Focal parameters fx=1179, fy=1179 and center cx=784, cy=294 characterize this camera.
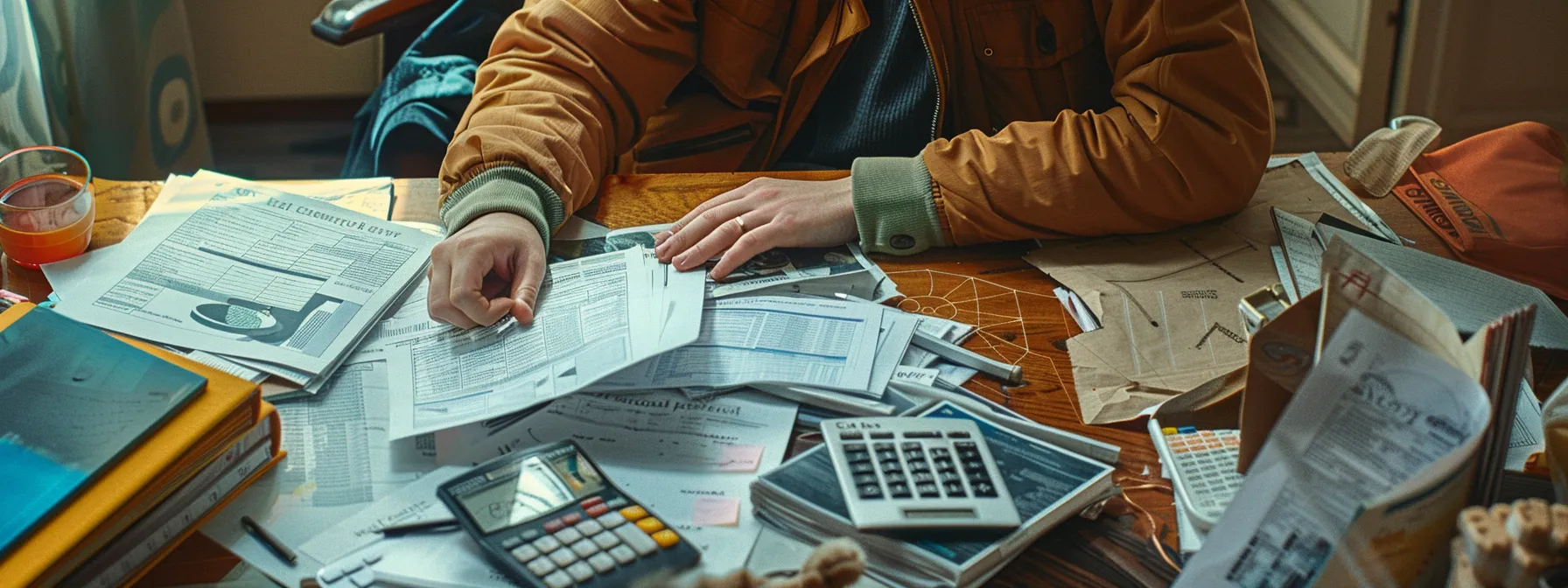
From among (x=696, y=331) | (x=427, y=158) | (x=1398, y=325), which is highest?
(x=1398, y=325)

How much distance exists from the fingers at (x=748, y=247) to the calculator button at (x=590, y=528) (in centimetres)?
33

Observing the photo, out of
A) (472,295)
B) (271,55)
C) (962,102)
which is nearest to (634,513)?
(472,295)

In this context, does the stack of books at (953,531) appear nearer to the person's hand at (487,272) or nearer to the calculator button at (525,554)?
the calculator button at (525,554)

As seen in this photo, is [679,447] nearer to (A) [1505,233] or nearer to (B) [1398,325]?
(B) [1398,325]

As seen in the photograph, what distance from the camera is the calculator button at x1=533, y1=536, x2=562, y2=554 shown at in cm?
67

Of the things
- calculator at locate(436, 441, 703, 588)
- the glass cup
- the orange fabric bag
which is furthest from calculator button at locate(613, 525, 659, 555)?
the orange fabric bag

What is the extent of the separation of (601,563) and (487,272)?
40 cm

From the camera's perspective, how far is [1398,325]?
556 millimetres

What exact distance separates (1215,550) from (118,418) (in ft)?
2.14

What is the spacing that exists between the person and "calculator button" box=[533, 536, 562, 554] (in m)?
0.28

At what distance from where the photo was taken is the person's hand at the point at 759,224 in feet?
3.27

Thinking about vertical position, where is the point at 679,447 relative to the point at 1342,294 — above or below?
below

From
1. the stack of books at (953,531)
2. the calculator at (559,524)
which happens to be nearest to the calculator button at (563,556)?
the calculator at (559,524)

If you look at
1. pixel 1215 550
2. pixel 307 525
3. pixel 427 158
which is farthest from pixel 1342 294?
pixel 427 158
